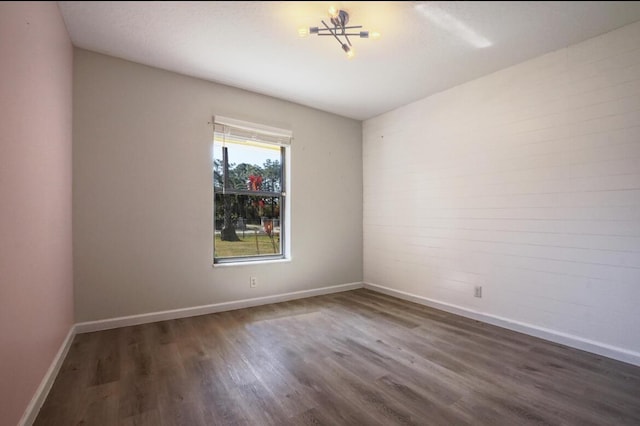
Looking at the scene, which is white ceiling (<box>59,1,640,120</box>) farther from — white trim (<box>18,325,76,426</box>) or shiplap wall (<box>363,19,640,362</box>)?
white trim (<box>18,325,76,426</box>)

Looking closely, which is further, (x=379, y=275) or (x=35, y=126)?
(x=379, y=275)

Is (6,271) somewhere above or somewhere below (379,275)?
above

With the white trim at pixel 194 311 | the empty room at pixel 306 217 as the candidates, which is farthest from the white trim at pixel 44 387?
the white trim at pixel 194 311

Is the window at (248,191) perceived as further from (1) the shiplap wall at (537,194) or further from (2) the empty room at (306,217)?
(1) the shiplap wall at (537,194)

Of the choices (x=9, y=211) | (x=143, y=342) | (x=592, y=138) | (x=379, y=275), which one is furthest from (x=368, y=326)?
(x=9, y=211)

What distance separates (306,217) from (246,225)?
31.9 inches

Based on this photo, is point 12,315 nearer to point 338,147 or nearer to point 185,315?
point 185,315

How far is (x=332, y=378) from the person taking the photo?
196cm

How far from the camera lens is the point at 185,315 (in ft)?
Result: 10.2

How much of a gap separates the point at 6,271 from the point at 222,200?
2245mm

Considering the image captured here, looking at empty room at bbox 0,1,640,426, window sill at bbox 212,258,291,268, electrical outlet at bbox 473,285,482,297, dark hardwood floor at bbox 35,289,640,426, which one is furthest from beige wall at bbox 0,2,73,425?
electrical outlet at bbox 473,285,482,297

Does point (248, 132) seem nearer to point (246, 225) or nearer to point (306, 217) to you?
point (246, 225)

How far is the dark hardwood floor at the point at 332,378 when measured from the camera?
1595 mm

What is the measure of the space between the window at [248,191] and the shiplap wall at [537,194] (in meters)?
1.66
